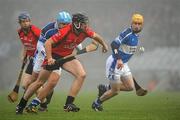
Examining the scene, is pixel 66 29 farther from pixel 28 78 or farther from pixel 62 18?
pixel 28 78

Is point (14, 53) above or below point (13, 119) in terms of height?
above

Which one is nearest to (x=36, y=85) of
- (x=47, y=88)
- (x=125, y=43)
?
(x=47, y=88)

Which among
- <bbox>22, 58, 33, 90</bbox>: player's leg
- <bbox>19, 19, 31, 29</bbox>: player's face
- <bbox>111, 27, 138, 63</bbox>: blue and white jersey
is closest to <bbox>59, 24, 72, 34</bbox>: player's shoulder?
<bbox>19, 19, 31, 29</bbox>: player's face

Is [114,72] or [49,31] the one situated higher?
→ [49,31]

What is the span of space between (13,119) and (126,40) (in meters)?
3.36

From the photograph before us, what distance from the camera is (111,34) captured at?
33.0m

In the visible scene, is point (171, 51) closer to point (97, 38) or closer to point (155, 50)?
point (155, 50)

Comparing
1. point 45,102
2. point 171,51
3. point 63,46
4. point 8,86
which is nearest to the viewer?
point 63,46

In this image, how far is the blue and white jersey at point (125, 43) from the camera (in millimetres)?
14070

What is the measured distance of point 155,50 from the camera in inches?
1351

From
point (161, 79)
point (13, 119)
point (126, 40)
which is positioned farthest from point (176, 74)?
point (13, 119)

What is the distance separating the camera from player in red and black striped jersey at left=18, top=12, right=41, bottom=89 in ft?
45.3

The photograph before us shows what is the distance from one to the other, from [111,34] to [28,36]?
19148 mm

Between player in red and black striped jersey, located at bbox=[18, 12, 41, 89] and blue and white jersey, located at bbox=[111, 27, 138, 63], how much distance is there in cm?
151
